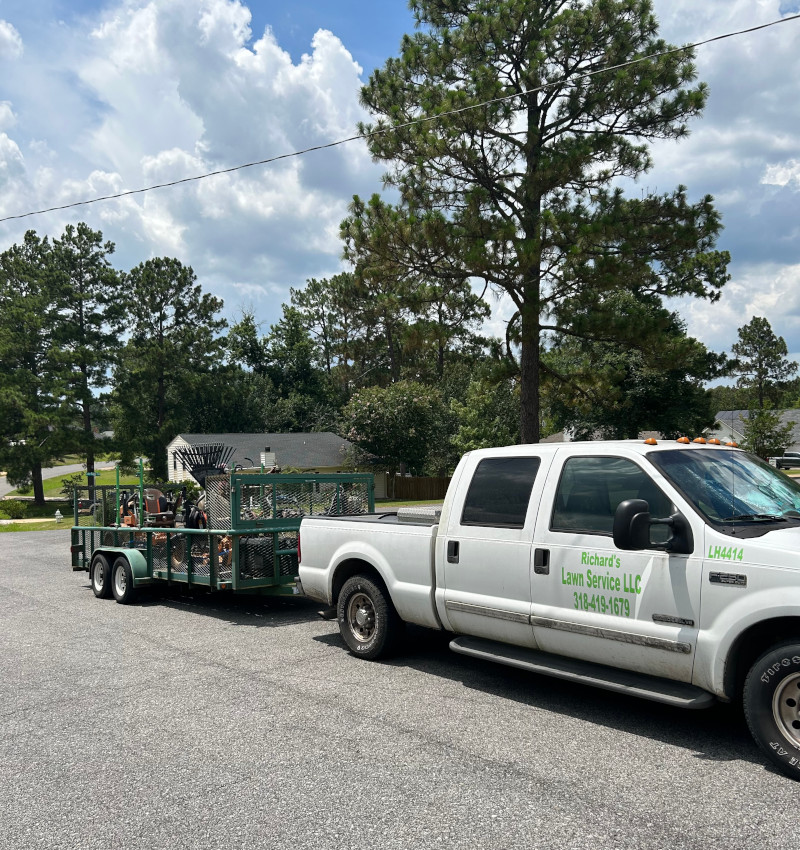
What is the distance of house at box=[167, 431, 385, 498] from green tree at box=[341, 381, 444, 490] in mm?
3427

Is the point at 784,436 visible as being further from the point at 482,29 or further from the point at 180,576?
the point at 180,576

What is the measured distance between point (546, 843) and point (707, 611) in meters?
1.78

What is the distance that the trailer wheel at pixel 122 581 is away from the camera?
433 inches

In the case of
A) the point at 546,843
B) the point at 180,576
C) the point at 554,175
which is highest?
the point at 554,175

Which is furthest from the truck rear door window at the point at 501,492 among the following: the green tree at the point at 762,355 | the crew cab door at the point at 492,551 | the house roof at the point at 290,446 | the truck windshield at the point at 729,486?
the green tree at the point at 762,355

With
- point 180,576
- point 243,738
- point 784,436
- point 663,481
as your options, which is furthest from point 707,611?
point 784,436

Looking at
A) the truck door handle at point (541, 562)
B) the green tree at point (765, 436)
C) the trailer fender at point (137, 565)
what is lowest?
the trailer fender at point (137, 565)

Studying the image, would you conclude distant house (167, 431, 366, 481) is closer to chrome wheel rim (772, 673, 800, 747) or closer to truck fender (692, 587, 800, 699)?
truck fender (692, 587, 800, 699)

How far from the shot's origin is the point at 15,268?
153 feet

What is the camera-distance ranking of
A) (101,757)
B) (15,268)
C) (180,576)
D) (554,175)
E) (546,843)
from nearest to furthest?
(546,843) → (101,757) → (180,576) → (554,175) → (15,268)

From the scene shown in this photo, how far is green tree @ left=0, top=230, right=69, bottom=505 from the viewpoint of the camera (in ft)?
139

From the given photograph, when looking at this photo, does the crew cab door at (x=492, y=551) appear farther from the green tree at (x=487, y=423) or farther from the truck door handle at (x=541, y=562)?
the green tree at (x=487, y=423)

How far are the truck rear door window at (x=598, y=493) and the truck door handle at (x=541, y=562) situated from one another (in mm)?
194

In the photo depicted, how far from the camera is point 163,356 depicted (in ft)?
177
